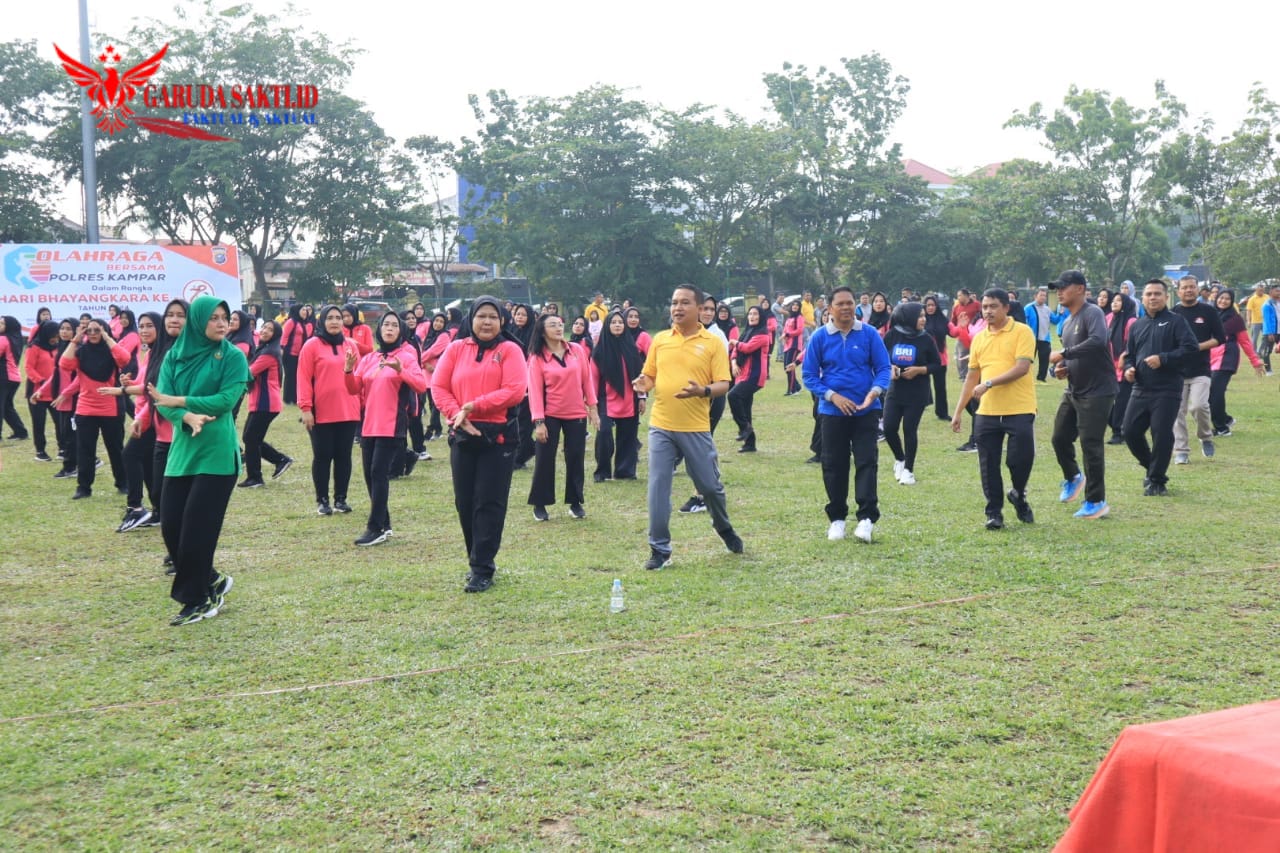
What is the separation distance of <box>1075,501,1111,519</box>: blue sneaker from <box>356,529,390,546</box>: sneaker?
555cm

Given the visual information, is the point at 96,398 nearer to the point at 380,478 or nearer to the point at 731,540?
the point at 380,478

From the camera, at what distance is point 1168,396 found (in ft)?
32.0

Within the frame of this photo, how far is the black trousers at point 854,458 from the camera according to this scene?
8.33 m

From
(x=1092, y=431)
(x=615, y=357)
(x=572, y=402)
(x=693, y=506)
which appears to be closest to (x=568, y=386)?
(x=572, y=402)

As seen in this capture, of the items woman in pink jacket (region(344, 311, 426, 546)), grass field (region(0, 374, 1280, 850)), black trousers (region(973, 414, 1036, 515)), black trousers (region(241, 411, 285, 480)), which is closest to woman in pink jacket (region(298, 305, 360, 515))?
woman in pink jacket (region(344, 311, 426, 546))

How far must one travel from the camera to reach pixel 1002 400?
8641 millimetres

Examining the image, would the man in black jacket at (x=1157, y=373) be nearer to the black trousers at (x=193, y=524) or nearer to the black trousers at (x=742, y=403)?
the black trousers at (x=742, y=403)

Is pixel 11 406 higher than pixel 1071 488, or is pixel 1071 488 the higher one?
pixel 11 406

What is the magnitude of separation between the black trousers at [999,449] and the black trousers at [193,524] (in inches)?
214

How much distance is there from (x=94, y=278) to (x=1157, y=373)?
26.4 m

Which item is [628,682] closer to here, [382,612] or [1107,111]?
[382,612]

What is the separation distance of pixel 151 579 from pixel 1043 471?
852cm

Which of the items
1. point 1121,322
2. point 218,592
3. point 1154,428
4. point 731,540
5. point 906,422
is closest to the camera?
point 218,592

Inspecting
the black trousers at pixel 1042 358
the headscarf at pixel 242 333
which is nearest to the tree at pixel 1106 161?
the black trousers at pixel 1042 358
